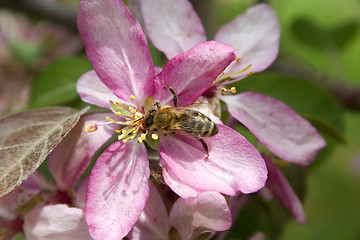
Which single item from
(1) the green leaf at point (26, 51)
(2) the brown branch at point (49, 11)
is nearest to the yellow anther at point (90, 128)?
(2) the brown branch at point (49, 11)

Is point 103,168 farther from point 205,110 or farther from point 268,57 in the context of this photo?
point 268,57

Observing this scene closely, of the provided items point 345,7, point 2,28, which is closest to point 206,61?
point 2,28

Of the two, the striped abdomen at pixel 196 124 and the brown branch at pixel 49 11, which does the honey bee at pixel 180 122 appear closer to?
the striped abdomen at pixel 196 124

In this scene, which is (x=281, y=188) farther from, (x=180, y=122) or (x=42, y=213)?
(x=42, y=213)

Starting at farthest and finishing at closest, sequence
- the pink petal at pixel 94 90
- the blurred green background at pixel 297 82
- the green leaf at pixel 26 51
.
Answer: the green leaf at pixel 26 51 → the blurred green background at pixel 297 82 → the pink petal at pixel 94 90

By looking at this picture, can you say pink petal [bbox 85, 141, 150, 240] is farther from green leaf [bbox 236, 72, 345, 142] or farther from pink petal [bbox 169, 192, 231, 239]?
green leaf [bbox 236, 72, 345, 142]

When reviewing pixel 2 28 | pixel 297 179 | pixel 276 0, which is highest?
pixel 2 28
